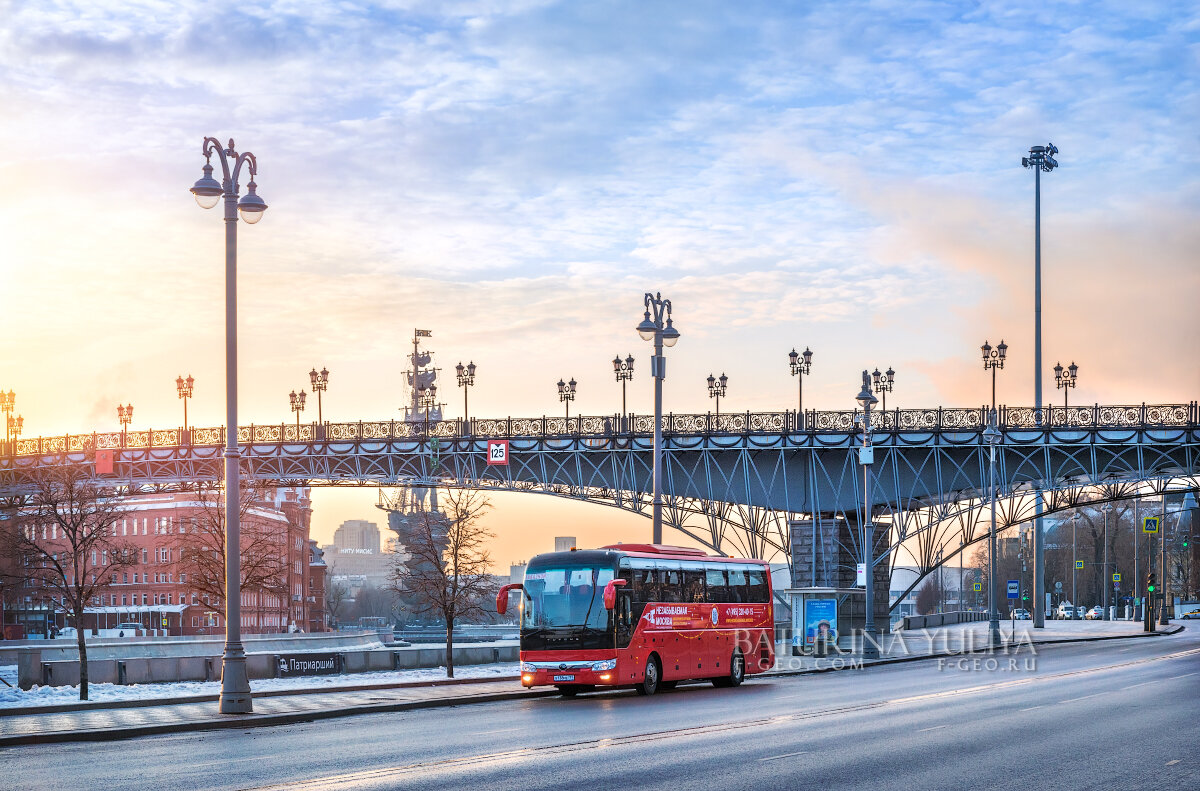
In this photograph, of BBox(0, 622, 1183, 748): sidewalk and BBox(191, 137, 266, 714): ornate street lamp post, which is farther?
BBox(191, 137, 266, 714): ornate street lamp post

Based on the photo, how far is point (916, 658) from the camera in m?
45.4

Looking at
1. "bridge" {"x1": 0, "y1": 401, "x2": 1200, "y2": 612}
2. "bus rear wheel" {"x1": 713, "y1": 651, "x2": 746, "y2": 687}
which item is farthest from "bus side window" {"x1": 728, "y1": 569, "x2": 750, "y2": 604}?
"bridge" {"x1": 0, "y1": 401, "x2": 1200, "y2": 612}

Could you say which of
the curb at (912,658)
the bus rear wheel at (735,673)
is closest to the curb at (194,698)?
the bus rear wheel at (735,673)

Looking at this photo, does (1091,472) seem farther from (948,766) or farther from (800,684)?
(948,766)

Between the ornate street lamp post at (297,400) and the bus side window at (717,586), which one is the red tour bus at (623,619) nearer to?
the bus side window at (717,586)

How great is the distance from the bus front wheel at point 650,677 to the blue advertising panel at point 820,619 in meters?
15.4

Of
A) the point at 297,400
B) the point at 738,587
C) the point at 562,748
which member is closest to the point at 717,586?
the point at 738,587

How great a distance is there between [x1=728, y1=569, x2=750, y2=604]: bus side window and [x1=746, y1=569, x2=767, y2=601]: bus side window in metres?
0.34

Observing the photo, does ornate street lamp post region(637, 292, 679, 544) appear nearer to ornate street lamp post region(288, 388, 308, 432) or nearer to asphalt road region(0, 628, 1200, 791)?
asphalt road region(0, 628, 1200, 791)

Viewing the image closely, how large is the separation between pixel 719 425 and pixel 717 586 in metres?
38.9

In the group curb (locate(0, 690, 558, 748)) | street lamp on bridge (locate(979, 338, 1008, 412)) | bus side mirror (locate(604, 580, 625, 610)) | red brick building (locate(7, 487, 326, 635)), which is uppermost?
street lamp on bridge (locate(979, 338, 1008, 412))

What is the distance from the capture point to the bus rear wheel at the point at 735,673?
34.1 m

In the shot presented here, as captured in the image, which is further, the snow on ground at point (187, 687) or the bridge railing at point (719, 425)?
the bridge railing at point (719, 425)

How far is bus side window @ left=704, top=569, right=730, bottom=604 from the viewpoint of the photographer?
33.8 metres
